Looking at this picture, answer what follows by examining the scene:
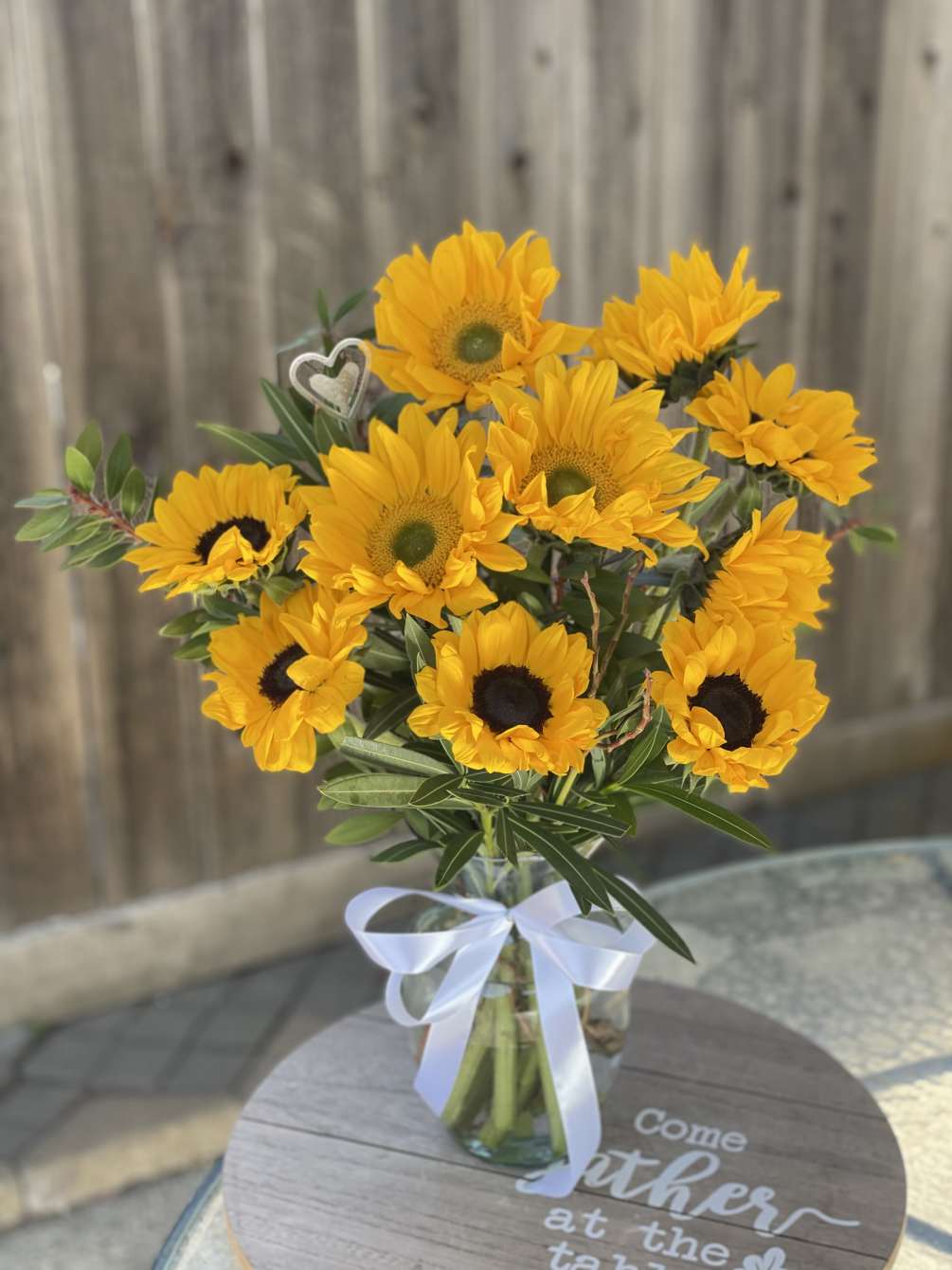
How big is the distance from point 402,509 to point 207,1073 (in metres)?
1.46

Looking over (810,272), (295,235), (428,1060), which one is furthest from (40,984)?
(810,272)

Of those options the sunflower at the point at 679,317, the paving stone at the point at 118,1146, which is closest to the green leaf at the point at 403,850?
the sunflower at the point at 679,317

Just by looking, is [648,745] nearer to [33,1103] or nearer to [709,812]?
[709,812]

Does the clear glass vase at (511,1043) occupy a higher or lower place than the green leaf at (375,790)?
lower

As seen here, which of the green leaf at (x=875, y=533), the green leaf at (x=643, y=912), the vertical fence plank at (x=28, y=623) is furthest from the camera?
the vertical fence plank at (x=28, y=623)

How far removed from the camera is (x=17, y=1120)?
6.02 feet

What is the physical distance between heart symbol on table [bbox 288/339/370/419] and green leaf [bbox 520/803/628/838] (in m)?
0.26

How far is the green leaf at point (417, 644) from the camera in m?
0.70

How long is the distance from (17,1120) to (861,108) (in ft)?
7.28

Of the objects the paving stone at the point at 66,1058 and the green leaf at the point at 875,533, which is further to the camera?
the paving stone at the point at 66,1058

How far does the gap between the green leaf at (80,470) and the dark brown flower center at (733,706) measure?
0.37 meters

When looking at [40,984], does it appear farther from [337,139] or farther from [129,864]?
[337,139]

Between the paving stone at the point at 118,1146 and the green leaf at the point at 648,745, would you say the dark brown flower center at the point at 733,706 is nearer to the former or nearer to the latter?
the green leaf at the point at 648,745

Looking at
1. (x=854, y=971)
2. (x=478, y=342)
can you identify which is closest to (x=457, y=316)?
(x=478, y=342)
